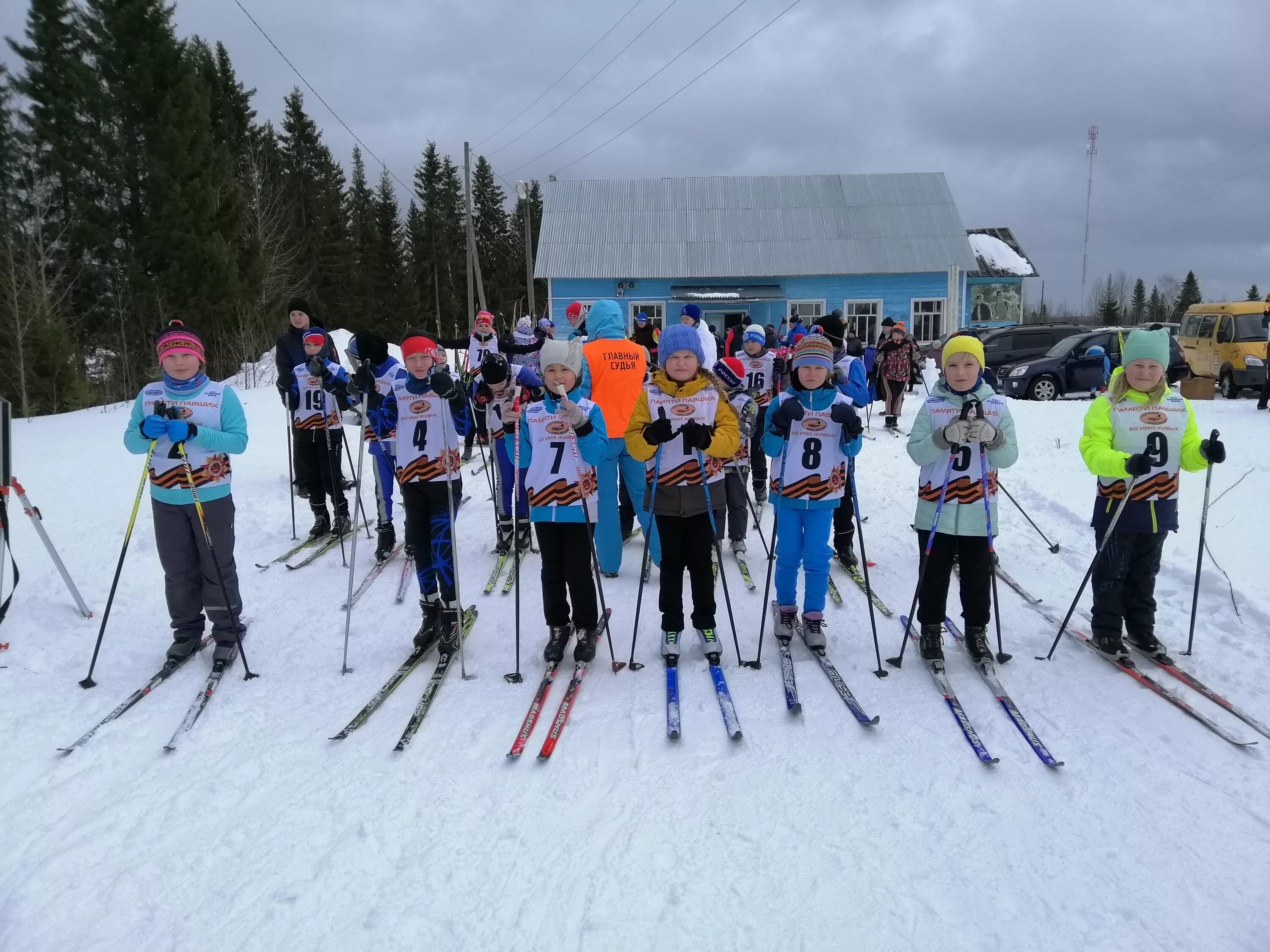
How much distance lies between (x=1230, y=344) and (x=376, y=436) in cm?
1701

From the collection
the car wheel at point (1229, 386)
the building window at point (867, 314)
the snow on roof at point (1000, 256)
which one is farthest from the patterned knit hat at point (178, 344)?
the snow on roof at point (1000, 256)

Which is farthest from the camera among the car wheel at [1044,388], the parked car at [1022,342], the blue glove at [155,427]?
the parked car at [1022,342]

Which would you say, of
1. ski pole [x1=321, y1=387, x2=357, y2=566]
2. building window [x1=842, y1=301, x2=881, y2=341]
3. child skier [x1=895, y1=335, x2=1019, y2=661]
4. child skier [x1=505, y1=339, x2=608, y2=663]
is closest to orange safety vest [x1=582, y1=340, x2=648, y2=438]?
child skier [x1=505, y1=339, x2=608, y2=663]

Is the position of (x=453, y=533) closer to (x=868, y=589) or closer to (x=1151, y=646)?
(x=868, y=589)

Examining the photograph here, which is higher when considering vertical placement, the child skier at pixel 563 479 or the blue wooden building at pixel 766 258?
the blue wooden building at pixel 766 258

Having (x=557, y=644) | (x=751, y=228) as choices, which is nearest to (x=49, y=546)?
(x=557, y=644)

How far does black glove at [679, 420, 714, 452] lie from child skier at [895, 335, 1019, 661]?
1174mm

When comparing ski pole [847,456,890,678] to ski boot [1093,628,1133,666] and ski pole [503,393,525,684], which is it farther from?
ski pole [503,393,525,684]

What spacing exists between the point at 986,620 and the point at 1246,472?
16.3 ft

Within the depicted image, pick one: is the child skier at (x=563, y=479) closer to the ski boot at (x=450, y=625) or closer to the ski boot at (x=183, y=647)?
the ski boot at (x=450, y=625)

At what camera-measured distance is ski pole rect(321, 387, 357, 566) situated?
21.8ft

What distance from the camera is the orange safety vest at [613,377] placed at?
527 centimetres

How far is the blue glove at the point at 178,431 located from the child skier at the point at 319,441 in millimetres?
2413

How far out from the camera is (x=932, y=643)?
4.20 meters
